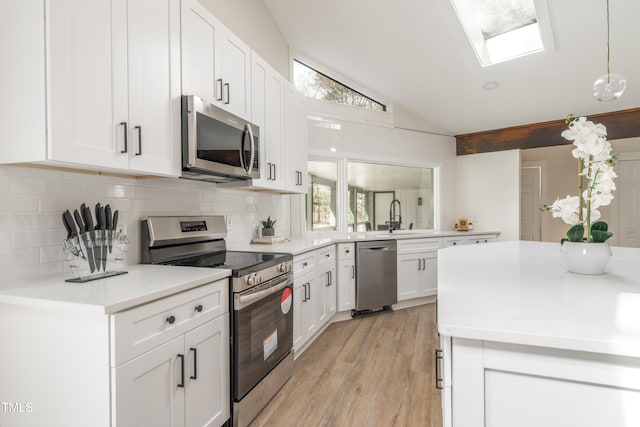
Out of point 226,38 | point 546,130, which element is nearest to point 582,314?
point 226,38

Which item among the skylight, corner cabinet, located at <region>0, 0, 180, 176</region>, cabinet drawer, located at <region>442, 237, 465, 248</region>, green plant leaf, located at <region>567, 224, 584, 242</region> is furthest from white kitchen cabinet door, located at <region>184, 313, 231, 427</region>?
cabinet drawer, located at <region>442, 237, 465, 248</region>

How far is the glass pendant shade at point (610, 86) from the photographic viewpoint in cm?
223

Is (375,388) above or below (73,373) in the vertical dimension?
below

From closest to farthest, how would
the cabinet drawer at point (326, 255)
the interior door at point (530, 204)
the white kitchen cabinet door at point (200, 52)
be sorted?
the white kitchen cabinet door at point (200, 52) < the cabinet drawer at point (326, 255) < the interior door at point (530, 204)

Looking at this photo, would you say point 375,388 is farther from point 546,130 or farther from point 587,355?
point 546,130

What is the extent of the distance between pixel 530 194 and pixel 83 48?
6.40 metres

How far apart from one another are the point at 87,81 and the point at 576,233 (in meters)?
2.11

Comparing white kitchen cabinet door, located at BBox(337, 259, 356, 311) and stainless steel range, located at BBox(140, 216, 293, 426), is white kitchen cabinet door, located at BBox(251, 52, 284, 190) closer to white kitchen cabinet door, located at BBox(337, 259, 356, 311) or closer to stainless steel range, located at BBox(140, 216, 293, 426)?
stainless steel range, located at BBox(140, 216, 293, 426)

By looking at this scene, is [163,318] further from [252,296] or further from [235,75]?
[235,75]

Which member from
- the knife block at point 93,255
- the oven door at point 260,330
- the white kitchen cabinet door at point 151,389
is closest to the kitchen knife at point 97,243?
the knife block at point 93,255

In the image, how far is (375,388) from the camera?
2303mm

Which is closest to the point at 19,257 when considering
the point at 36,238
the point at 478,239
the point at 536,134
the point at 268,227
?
the point at 36,238

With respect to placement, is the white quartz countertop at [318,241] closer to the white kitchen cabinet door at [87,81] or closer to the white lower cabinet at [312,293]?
the white lower cabinet at [312,293]

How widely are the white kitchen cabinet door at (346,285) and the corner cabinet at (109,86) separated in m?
2.30
